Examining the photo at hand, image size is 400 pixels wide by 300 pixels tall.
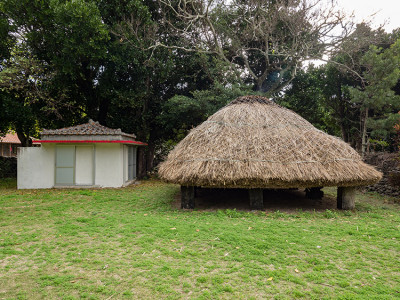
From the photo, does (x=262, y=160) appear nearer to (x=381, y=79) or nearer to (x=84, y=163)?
(x=84, y=163)

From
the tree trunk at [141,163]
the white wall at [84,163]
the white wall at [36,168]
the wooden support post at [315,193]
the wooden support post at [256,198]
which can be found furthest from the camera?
the tree trunk at [141,163]

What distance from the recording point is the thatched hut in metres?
6.40

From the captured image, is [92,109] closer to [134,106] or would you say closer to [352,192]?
[134,106]

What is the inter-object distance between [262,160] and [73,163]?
341 inches

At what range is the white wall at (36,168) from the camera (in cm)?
1103

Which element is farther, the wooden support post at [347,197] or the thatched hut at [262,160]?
the wooden support post at [347,197]

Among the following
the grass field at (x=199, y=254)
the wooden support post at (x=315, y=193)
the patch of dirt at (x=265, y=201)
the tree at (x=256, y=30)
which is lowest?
the grass field at (x=199, y=254)

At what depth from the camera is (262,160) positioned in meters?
6.63

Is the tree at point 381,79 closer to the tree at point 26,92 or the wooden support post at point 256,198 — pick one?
the wooden support post at point 256,198

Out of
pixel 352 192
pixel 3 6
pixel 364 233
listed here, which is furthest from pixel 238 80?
pixel 3 6

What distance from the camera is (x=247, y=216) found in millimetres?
6402

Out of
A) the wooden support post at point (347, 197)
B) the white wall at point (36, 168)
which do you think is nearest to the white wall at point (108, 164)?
the white wall at point (36, 168)

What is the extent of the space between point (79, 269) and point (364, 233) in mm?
5370

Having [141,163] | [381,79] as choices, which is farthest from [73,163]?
[381,79]
